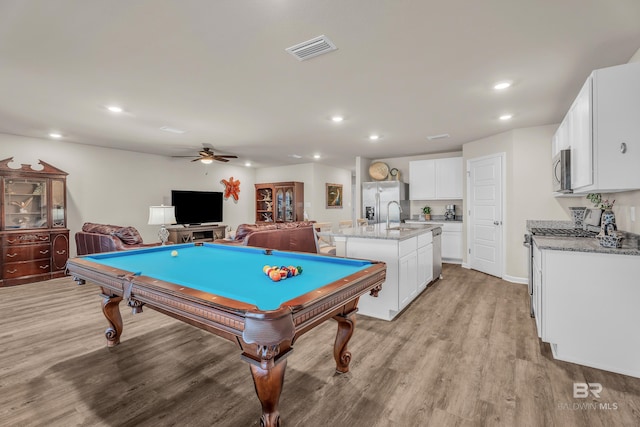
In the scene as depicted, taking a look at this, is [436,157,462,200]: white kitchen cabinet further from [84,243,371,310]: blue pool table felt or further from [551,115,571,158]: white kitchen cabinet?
[84,243,371,310]: blue pool table felt

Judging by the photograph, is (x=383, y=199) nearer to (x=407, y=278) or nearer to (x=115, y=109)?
(x=407, y=278)

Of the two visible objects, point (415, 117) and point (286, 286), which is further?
point (415, 117)

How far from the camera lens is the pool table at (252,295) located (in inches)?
48.3

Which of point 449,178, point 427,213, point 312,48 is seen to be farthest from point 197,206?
point 312,48

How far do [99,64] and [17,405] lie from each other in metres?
2.48

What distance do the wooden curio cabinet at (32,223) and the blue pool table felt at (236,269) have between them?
348 centimetres

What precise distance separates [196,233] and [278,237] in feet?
11.4

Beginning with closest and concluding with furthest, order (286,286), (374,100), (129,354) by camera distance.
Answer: (286,286)
(129,354)
(374,100)

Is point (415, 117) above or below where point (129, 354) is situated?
above

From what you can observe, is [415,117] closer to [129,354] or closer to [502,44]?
[502,44]

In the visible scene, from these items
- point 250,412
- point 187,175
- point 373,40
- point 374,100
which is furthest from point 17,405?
point 187,175

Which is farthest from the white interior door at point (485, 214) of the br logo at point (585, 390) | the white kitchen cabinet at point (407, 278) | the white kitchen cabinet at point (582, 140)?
the br logo at point (585, 390)

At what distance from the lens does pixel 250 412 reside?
1.75 m

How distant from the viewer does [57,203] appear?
5.07m
